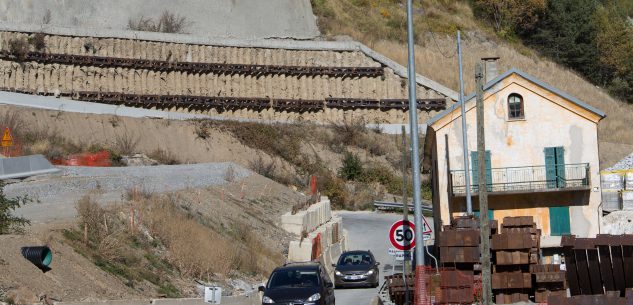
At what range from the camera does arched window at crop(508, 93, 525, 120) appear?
4594 centimetres

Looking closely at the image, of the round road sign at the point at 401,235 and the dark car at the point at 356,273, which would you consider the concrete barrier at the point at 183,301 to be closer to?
the round road sign at the point at 401,235

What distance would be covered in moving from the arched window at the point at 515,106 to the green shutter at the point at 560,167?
2.09m

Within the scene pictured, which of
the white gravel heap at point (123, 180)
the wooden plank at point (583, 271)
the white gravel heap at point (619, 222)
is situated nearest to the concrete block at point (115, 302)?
the wooden plank at point (583, 271)

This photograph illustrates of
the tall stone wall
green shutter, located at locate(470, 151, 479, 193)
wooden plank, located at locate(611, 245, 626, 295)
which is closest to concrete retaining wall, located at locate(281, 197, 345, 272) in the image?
green shutter, located at locate(470, 151, 479, 193)

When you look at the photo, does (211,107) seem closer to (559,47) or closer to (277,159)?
(277,159)

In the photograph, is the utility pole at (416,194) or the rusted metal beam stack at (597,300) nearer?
the rusted metal beam stack at (597,300)

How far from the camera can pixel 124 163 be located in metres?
59.4

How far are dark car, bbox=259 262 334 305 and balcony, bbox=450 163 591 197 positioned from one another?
18.5 meters

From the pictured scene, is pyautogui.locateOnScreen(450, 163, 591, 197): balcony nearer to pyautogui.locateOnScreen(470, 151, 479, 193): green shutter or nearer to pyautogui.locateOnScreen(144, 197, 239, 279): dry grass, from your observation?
pyautogui.locateOnScreen(470, 151, 479, 193): green shutter

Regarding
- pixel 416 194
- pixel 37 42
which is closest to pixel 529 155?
pixel 416 194

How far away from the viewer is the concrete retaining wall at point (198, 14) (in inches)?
3103

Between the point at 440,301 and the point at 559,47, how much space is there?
80.8 metres

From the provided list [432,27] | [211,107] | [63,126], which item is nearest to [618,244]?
[63,126]

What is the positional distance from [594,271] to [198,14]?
5758cm
